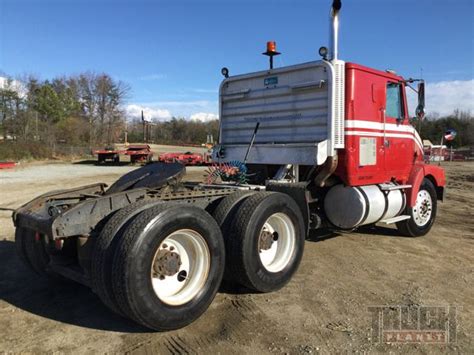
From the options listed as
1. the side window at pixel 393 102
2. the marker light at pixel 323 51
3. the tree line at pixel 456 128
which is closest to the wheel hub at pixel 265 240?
the marker light at pixel 323 51

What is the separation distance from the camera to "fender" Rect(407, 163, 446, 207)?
295 inches

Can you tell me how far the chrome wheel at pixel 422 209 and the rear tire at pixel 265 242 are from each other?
11.2ft

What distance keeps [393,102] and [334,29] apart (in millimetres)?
1702

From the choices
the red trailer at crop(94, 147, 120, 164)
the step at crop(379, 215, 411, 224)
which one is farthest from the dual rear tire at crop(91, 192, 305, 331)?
the red trailer at crop(94, 147, 120, 164)

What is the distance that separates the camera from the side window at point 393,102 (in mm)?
7094

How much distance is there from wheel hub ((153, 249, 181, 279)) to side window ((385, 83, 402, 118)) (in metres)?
4.60

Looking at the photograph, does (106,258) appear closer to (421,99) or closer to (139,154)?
(421,99)

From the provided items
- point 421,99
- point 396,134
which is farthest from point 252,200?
point 421,99

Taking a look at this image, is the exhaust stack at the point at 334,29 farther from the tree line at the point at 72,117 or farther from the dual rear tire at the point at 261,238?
the tree line at the point at 72,117

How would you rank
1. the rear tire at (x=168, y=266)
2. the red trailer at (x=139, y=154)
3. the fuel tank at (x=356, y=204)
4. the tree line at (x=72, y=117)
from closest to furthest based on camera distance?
the rear tire at (x=168, y=266), the fuel tank at (x=356, y=204), the red trailer at (x=139, y=154), the tree line at (x=72, y=117)

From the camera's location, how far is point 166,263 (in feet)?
12.9

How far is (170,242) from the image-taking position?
405 centimetres

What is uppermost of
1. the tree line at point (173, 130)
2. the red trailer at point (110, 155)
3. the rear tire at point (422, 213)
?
the tree line at point (173, 130)

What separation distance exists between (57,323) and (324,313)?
2.55m
